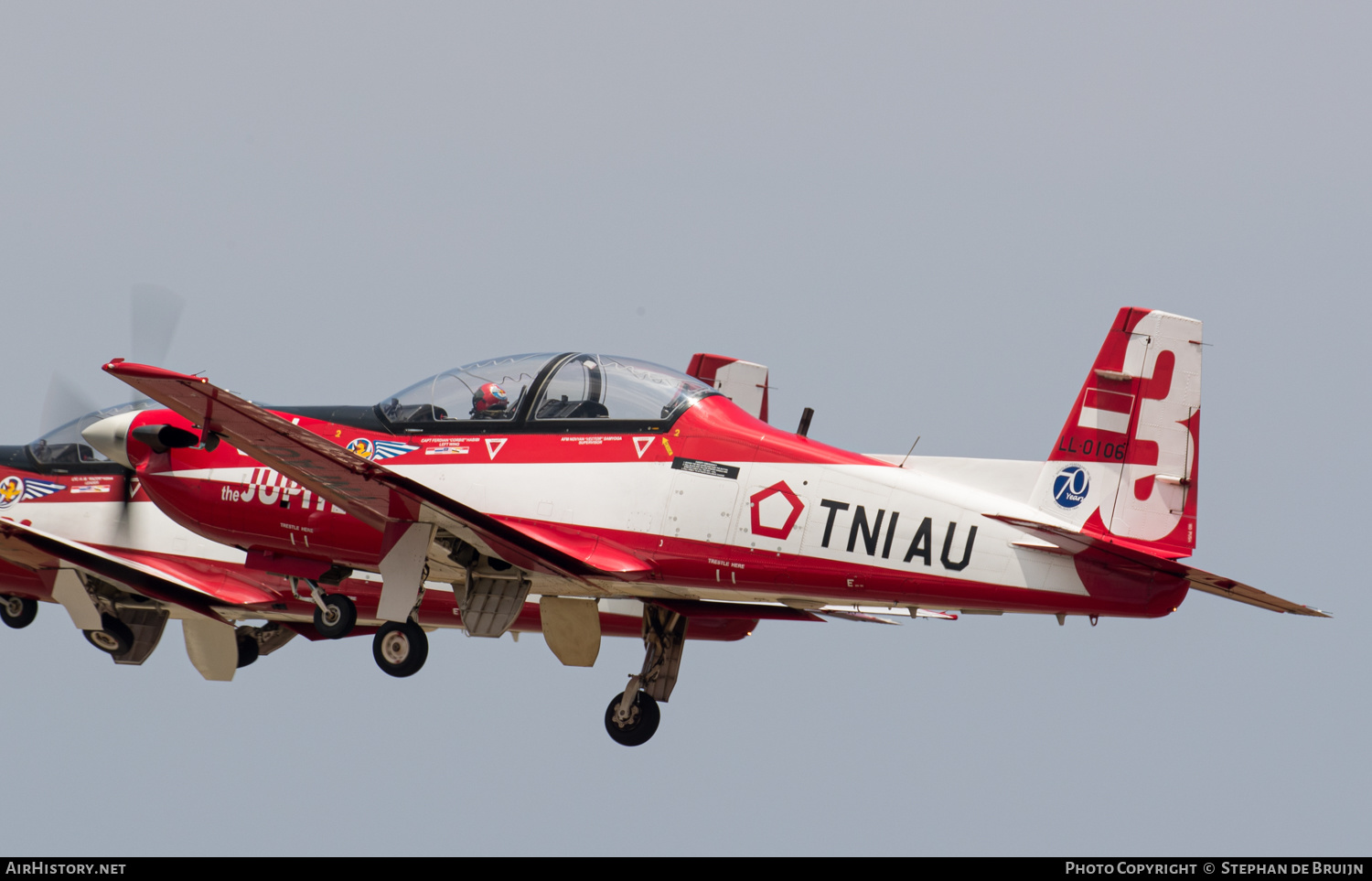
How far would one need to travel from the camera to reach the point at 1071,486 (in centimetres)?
1409

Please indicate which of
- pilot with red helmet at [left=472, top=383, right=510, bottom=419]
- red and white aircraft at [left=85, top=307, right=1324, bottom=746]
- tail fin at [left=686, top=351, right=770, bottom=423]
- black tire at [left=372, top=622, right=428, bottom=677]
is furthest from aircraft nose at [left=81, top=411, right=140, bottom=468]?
tail fin at [left=686, top=351, right=770, bottom=423]

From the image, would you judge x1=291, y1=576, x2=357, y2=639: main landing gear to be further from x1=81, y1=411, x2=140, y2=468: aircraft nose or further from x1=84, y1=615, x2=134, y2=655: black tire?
x1=84, y1=615, x2=134, y2=655: black tire

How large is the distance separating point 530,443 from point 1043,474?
15.0ft

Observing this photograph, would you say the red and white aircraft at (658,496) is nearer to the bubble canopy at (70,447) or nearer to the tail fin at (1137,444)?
the tail fin at (1137,444)

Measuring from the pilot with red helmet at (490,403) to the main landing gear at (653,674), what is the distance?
2.98 metres

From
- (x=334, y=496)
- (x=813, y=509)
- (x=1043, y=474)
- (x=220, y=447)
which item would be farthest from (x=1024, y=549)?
(x=220, y=447)

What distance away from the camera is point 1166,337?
46.4ft

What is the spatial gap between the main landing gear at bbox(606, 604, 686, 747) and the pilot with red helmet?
2983 mm

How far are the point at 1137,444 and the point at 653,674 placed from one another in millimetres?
5809

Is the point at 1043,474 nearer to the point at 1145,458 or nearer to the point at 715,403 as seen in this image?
the point at 1145,458

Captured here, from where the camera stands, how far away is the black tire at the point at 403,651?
1608 cm

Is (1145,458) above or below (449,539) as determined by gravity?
above

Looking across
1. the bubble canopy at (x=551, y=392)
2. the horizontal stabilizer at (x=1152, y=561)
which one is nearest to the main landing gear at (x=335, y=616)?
the bubble canopy at (x=551, y=392)

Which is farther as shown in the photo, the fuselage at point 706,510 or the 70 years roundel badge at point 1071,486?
the 70 years roundel badge at point 1071,486
